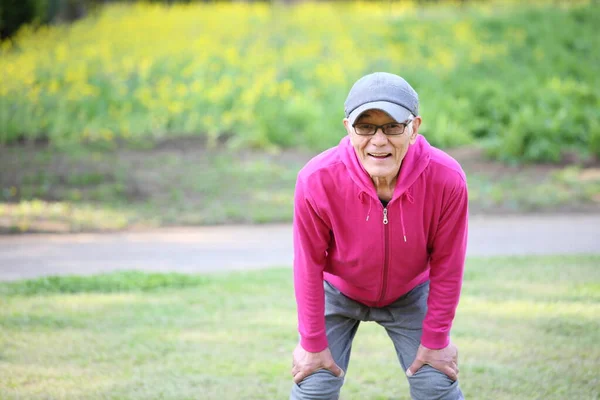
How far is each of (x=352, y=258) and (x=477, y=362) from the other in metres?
1.76

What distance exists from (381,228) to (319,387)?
2.11 ft

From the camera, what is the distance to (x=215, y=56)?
47.1 feet

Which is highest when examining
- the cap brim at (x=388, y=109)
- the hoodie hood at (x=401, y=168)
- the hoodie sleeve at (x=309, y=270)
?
the cap brim at (x=388, y=109)

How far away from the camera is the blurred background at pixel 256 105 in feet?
27.8

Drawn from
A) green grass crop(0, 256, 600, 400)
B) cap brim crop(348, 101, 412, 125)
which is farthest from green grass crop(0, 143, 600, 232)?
cap brim crop(348, 101, 412, 125)

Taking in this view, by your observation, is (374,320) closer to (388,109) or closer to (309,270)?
(309,270)

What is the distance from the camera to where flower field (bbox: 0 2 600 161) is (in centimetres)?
1103

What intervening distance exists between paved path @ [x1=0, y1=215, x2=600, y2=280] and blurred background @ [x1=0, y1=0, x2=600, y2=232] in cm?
35

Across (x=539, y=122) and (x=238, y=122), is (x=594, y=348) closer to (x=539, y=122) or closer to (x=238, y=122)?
(x=539, y=122)

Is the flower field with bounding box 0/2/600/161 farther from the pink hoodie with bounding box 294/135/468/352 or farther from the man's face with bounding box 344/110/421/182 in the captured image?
the man's face with bounding box 344/110/421/182

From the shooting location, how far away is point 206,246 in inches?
270

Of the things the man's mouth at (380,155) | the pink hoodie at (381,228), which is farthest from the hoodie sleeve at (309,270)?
the man's mouth at (380,155)

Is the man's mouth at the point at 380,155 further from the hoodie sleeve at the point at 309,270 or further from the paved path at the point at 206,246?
the paved path at the point at 206,246

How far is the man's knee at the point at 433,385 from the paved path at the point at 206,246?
3.47 m
